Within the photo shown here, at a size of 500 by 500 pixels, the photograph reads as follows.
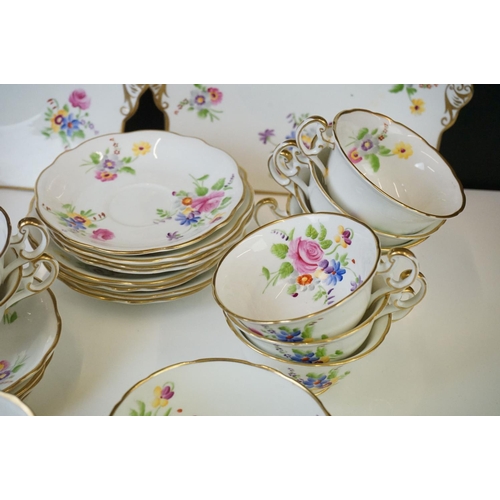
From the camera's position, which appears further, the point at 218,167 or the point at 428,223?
the point at 218,167

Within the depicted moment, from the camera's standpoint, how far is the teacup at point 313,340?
0.55 metres

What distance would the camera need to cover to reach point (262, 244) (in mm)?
667

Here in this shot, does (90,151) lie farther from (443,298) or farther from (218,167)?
(443,298)

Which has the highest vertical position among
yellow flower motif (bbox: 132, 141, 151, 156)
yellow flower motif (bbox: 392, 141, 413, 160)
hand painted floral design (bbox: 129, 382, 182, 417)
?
yellow flower motif (bbox: 392, 141, 413, 160)

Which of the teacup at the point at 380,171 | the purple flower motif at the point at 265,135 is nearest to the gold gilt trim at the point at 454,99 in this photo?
the teacup at the point at 380,171

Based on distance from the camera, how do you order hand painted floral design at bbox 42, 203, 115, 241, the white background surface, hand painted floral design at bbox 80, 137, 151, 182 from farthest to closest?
hand painted floral design at bbox 80, 137, 151, 182 < hand painted floral design at bbox 42, 203, 115, 241 < the white background surface

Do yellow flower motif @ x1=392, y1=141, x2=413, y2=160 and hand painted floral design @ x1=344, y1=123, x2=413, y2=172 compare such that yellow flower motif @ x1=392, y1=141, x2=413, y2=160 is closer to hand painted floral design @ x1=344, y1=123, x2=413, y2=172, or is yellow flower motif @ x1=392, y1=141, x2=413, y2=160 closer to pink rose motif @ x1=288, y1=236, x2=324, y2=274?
hand painted floral design @ x1=344, y1=123, x2=413, y2=172

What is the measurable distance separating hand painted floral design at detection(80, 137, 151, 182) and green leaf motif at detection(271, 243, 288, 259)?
0.95ft

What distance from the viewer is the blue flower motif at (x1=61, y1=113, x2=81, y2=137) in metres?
0.92

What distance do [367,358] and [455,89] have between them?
18.3 inches

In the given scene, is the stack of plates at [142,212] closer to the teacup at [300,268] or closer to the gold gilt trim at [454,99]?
the teacup at [300,268]

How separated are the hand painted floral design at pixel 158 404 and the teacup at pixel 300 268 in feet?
0.34

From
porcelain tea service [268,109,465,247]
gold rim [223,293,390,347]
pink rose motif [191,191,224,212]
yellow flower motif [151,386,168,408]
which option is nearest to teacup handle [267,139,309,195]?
porcelain tea service [268,109,465,247]

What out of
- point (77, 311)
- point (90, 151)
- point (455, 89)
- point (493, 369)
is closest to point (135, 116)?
point (90, 151)
